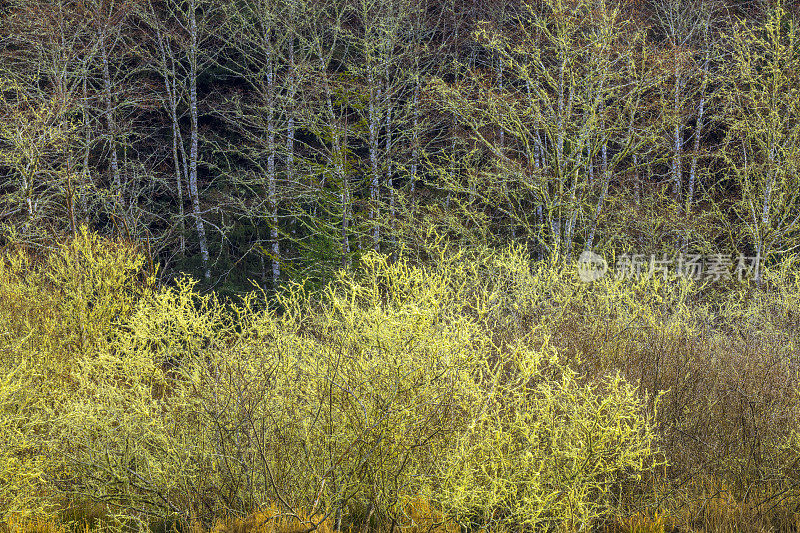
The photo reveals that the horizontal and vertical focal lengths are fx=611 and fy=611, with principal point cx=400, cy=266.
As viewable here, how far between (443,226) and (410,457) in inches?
401

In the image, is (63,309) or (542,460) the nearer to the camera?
(542,460)

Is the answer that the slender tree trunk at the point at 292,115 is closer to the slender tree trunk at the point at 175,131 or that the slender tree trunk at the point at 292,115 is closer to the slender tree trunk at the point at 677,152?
the slender tree trunk at the point at 175,131

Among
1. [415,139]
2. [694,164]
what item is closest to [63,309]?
[415,139]

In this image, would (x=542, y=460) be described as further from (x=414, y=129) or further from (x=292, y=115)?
(x=292, y=115)

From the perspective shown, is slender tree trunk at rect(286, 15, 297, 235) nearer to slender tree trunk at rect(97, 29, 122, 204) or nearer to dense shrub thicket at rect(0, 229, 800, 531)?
slender tree trunk at rect(97, 29, 122, 204)

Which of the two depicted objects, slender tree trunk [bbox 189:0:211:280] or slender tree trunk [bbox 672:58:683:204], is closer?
slender tree trunk [bbox 672:58:683:204]

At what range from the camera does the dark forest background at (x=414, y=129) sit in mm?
12789

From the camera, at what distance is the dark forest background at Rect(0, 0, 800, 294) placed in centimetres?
1279

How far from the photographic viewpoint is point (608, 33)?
490 inches

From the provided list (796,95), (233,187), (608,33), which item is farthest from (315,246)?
(796,95)

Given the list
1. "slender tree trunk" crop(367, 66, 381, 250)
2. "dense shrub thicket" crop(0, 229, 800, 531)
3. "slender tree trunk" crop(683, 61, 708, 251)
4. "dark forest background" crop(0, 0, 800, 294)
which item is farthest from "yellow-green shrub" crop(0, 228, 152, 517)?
"slender tree trunk" crop(683, 61, 708, 251)

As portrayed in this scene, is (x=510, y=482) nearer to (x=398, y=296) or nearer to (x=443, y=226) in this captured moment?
(x=398, y=296)

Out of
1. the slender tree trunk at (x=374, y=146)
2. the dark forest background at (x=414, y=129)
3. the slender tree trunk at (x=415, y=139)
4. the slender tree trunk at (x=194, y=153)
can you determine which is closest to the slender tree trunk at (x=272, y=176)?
the dark forest background at (x=414, y=129)

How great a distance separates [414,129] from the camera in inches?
586
